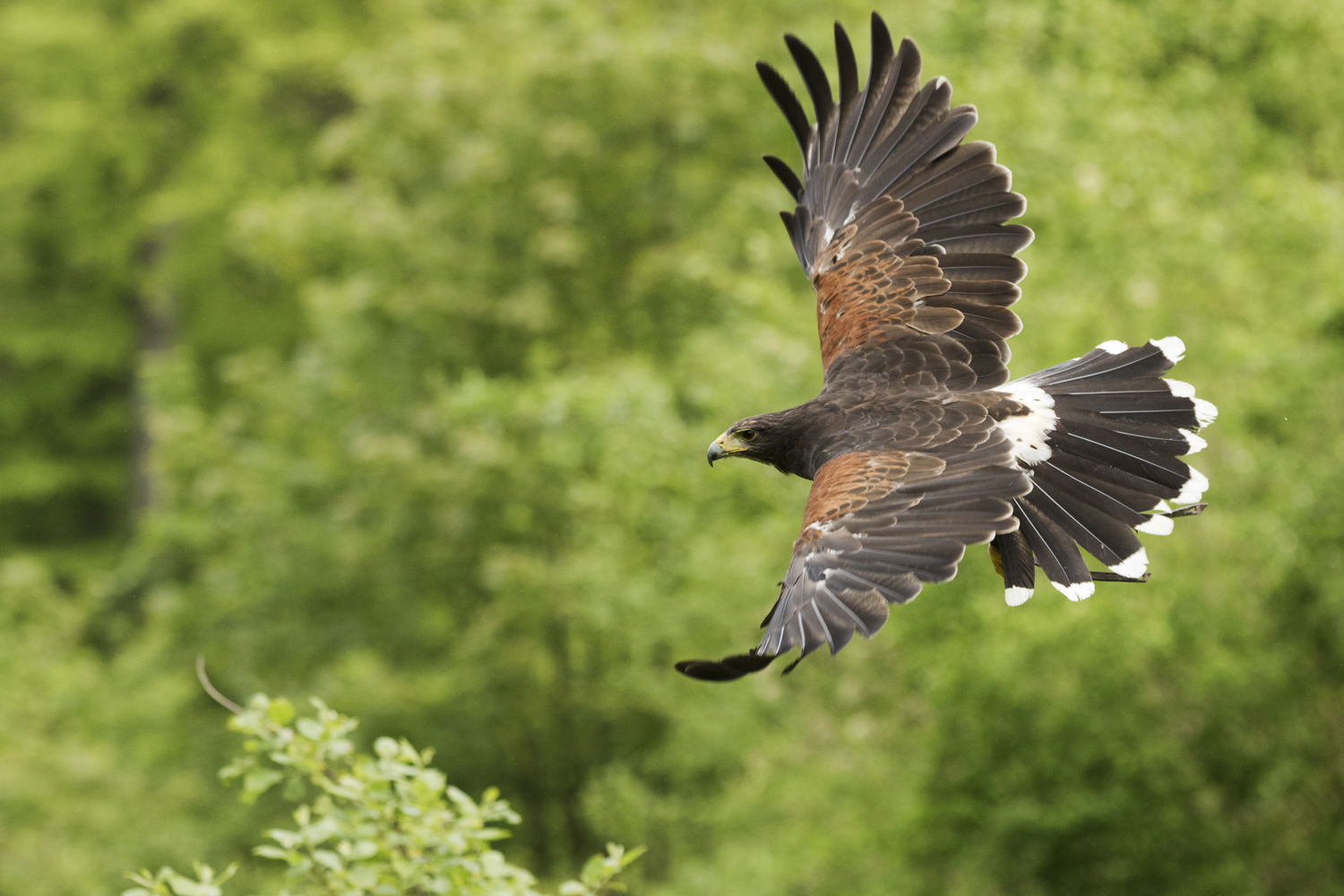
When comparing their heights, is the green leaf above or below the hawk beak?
below

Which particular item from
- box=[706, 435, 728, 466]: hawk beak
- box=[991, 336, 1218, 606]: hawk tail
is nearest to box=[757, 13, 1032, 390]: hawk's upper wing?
box=[991, 336, 1218, 606]: hawk tail

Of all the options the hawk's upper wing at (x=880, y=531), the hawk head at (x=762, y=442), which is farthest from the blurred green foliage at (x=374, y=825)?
the hawk head at (x=762, y=442)

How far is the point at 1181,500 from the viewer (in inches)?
213

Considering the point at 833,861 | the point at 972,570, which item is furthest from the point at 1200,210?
the point at 833,861

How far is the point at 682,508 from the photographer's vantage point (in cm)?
1543

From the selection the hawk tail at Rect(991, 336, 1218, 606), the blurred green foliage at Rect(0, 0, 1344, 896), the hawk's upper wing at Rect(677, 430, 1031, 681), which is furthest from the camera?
the blurred green foliage at Rect(0, 0, 1344, 896)

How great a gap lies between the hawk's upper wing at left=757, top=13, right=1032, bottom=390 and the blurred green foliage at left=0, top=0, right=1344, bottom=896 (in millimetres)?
5431

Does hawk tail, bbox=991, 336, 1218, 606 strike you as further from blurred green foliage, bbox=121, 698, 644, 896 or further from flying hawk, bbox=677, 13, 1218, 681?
blurred green foliage, bbox=121, 698, 644, 896

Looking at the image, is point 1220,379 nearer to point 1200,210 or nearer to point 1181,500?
point 1200,210

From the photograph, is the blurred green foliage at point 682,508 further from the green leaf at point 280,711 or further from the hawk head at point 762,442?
the green leaf at point 280,711

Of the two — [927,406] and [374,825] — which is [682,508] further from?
[374,825]

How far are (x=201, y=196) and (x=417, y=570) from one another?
1051cm

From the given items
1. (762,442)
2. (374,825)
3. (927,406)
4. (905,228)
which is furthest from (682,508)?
(374,825)

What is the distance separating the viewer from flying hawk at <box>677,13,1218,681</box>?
4.73 metres
